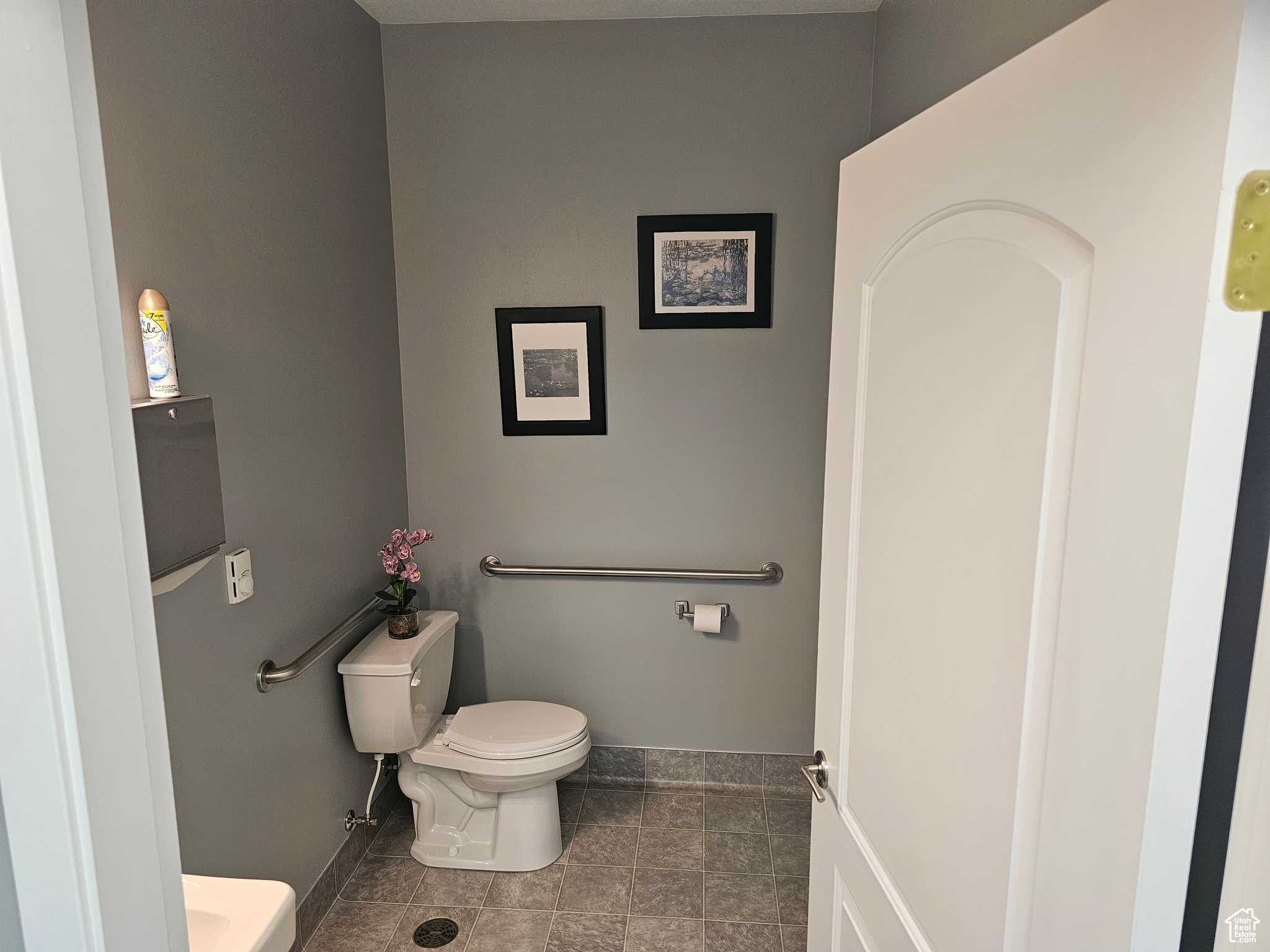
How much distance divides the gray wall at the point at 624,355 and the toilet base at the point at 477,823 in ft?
1.34

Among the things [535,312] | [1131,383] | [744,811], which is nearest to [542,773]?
[744,811]

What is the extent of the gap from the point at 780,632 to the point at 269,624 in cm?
162

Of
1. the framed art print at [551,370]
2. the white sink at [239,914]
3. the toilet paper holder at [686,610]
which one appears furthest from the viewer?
the toilet paper holder at [686,610]

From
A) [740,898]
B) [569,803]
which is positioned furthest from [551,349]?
[740,898]

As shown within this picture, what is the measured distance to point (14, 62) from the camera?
54 cm

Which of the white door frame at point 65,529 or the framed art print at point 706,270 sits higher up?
the framed art print at point 706,270

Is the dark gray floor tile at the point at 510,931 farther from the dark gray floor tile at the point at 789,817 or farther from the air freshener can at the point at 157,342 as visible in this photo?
the air freshener can at the point at 157,342

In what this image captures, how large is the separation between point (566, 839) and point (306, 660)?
110cm

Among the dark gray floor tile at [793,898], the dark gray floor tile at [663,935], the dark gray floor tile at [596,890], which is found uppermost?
the dark gray floor tile at [793,898]

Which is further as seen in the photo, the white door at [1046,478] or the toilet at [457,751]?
the toilet at [457,751]

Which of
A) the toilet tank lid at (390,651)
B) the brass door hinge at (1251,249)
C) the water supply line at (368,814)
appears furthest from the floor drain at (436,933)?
the brass door hinge at (1251,249)

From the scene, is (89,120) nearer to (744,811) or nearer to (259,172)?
(259,172)

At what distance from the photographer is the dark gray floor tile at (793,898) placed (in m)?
2.22

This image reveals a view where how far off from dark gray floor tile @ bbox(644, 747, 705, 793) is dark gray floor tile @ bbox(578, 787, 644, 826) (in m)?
0.09
